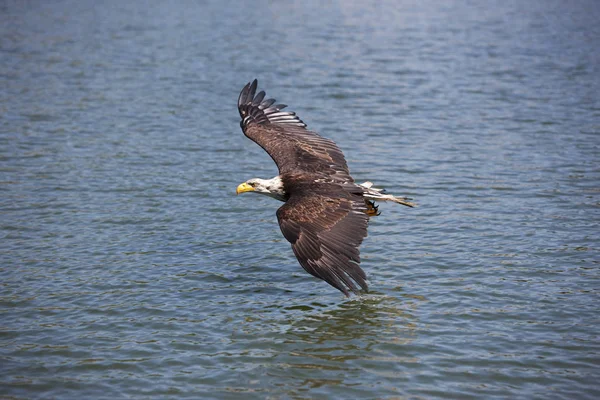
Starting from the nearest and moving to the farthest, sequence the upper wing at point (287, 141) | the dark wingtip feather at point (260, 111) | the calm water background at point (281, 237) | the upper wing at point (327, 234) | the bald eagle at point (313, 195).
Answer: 1. the calm water background at point (281, 237)
2. the upper wing at point (327, 234)
3. the bald eagle at point (313, 195)
4. the upper wing at point (287, 141)
5. the dark wingtip feather at point (260, 111)

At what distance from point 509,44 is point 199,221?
18.0 metres

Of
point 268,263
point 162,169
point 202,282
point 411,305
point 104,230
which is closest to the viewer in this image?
point 411,305

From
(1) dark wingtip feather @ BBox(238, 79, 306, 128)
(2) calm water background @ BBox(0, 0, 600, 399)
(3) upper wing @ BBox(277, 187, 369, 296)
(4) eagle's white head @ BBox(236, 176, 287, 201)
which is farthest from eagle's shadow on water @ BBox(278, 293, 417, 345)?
(1) dark wingtip feather @ BBox(238, 79, 306, 128)

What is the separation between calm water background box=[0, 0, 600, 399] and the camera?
8172 mm

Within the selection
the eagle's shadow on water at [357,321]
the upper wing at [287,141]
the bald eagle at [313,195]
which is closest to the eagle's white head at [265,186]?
the bald eagle at [313,195]

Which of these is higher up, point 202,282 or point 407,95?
point 407,95

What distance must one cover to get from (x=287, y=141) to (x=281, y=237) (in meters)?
1.52

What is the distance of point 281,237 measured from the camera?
12.1 meters

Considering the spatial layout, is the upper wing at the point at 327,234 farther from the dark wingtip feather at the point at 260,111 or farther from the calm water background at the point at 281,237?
the dark wingtip feather at the point at 260,111

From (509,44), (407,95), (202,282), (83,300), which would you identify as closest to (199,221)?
(202,282)

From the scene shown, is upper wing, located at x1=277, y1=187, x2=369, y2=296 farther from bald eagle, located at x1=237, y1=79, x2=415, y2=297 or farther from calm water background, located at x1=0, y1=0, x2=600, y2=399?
calm water background, located at x1=0, y1=0, x2=600, y2=399

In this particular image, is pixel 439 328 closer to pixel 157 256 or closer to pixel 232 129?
pixel 157 256

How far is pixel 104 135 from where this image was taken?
1719 centimetres

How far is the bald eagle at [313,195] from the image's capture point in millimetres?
8805
